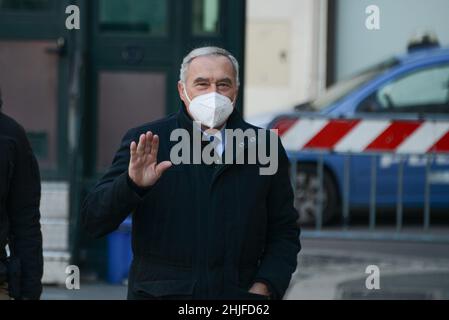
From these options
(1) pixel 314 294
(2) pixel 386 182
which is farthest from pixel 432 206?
(1) pixel 314 294

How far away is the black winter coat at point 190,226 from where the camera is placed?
396cm

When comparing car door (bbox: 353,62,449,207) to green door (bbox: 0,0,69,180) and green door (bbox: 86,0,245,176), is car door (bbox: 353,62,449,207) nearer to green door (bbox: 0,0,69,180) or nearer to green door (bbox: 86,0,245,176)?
green door (bbox: 86,0,245,176)

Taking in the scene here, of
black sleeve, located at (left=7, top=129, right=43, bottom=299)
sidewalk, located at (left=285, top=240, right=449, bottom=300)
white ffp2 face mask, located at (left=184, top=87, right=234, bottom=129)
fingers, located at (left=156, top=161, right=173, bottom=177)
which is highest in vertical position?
white ffp2 face mask, located at (left=184, top=87, right=234, bottom=129)

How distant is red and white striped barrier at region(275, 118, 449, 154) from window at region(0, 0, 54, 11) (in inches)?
79.4

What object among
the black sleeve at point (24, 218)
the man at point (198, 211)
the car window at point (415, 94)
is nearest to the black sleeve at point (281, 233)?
the man at point (198, 211)

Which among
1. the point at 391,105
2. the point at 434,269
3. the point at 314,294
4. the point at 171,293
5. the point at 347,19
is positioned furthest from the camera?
the point at 347,19

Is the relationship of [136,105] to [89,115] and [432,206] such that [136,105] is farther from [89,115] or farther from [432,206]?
[432,206]

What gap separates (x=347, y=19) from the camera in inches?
680

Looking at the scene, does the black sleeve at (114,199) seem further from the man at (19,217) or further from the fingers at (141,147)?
the man at (19,217)

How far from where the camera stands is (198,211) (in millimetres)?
3984

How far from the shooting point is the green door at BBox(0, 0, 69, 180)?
8.87 meters

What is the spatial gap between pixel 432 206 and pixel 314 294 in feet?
12.6

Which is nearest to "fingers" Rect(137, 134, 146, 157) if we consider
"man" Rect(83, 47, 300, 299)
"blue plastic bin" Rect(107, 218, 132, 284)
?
"man" Rect(83, 47, 300, 299)

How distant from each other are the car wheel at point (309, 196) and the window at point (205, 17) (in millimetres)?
3265
